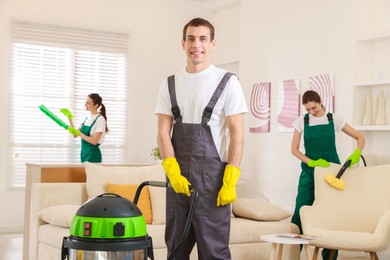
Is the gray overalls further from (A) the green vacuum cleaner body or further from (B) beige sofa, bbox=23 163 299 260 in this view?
(B) beige sofa, bbox=23 163 299 260

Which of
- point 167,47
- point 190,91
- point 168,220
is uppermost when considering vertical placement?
point 167,47

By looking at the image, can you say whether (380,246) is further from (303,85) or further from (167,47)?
(167,47)

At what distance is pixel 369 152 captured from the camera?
6.25 metres

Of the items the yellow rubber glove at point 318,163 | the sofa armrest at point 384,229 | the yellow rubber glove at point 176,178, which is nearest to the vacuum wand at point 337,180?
the yellow rubber glove at point 318,163

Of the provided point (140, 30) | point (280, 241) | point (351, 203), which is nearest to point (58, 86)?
point (140, 30)

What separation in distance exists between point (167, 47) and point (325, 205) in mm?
→ 4225

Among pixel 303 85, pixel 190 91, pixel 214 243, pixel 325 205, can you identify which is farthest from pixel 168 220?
pixel 303 85

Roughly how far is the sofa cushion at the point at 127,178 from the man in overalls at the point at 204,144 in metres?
2.14

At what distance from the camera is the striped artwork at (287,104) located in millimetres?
7027

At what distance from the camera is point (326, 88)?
660cm

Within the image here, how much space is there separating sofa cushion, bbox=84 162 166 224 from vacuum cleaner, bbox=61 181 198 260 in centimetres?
279

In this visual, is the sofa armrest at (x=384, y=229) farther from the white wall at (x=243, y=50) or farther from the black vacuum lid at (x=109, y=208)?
the black vacuum lid at (x=109, y=208)

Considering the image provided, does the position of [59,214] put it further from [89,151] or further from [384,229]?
[89,151]

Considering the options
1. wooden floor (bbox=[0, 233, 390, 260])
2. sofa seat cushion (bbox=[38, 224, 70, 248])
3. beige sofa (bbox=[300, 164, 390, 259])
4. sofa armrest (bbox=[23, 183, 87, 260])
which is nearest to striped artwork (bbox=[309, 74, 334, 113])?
wooden floor (bbox=[0, 233, 390, 260])
